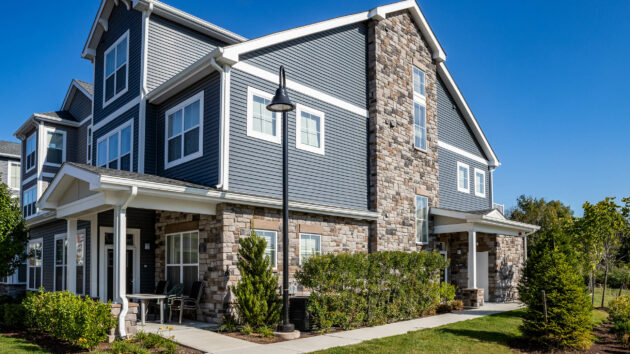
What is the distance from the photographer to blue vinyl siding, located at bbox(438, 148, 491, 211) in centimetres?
1981

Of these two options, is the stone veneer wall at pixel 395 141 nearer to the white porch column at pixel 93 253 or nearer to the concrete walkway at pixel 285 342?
the concrete walkway at pixel 285 342

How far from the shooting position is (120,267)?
10.1 meters

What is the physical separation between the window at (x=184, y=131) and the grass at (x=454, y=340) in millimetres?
6408

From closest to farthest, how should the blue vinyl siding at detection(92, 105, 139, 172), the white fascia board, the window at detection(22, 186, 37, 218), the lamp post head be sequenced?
the lamp post head < the blue vinyl siding at detection(92, 105, 139, 172) < the white fascia board < the window at detection(22, 186, 37, 218)

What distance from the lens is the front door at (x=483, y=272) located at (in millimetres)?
19281

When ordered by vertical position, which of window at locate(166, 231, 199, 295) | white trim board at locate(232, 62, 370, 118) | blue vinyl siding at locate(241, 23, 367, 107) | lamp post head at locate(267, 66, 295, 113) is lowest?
window at locate(166, 231, 199, 295)

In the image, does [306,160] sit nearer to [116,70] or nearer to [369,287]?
[369,287]

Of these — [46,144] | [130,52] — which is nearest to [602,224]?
[130,52]

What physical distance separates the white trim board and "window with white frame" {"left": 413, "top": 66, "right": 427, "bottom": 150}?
265cm

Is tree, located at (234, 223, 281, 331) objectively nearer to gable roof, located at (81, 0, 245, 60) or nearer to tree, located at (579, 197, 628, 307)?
gable roof, located at (81, 0, 245, 60)

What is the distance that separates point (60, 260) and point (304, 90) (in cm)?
1071

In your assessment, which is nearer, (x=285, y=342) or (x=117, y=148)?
(x=285, y=342)

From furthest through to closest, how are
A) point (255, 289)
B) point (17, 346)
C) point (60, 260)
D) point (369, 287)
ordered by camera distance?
point (60, 260) → point (369, 287) → point (255, 289) → point (17, 346)

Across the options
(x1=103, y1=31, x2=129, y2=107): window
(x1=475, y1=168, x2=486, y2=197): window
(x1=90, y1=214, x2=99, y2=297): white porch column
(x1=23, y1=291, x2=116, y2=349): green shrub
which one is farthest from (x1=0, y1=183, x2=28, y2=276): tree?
(x1=475, y1=168, x2=486, y2=197): window
